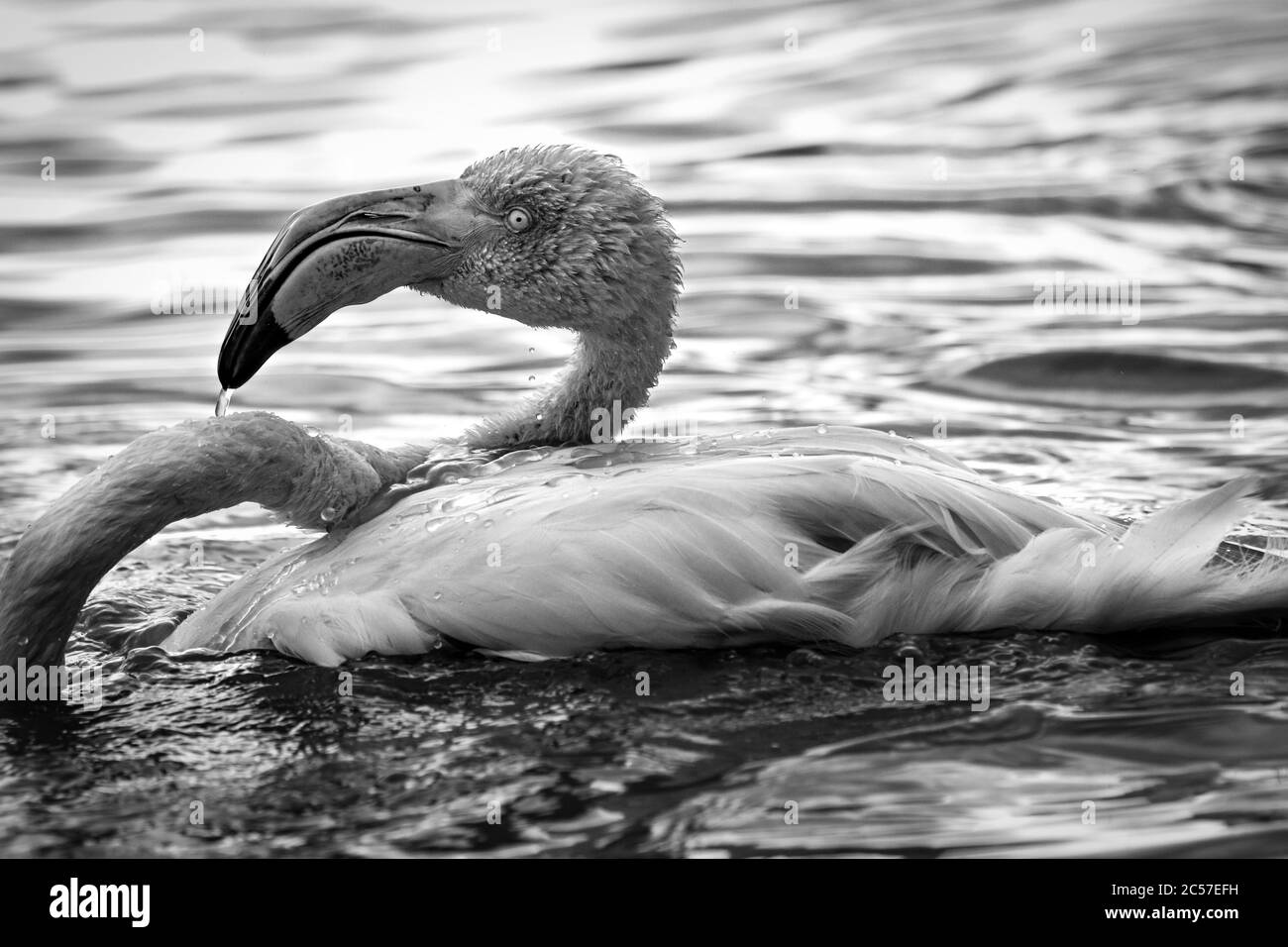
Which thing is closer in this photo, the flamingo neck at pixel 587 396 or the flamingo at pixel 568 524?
the flamingo at pixel 568 524

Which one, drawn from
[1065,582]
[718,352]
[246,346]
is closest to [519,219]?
[246,346]

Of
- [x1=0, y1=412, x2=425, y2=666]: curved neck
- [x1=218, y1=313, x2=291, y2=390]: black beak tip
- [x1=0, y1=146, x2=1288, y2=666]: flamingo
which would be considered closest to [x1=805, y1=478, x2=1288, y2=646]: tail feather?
[x1=0, y1=146, x2=1288, y2=666]: flamingo

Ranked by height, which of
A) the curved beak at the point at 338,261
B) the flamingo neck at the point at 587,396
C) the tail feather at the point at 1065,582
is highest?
the curved beak at the point at 338,261

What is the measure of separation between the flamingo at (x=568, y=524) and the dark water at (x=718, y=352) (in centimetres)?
13

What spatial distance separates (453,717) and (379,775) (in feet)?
1.07

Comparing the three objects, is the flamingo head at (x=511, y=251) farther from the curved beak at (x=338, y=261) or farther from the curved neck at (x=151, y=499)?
the curved neck at (x=151, y=499)

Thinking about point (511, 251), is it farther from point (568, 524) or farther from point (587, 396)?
point (568, 524)

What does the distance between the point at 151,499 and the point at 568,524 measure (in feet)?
3.82

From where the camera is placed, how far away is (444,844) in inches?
163

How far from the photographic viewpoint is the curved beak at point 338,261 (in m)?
5.46

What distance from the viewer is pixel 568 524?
15.9ft

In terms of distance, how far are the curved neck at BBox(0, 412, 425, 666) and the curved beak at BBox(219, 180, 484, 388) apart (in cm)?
24

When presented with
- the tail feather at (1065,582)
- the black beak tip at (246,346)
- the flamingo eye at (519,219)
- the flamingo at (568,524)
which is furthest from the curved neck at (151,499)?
the tail feather at (1065,582)
